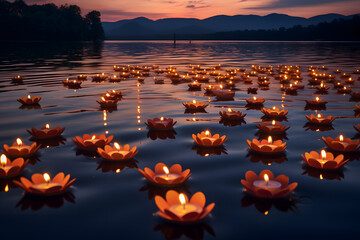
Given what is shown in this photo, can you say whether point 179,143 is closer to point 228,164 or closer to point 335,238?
point 228,164

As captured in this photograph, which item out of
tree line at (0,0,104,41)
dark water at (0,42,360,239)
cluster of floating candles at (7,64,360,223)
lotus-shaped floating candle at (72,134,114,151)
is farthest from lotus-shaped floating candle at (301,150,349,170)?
tree line at (0,0,104,41)

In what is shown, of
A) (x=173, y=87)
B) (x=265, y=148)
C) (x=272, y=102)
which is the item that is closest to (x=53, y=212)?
(x=265, y=148)

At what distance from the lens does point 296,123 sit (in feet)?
28.8

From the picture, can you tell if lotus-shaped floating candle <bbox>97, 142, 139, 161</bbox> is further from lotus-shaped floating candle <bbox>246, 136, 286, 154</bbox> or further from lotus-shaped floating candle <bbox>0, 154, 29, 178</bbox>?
lotus-shaped floating candle <bbox>246, 136, 286, 154</bbox>

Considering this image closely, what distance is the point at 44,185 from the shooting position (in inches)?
182

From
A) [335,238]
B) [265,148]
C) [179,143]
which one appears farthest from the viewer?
[179,143]

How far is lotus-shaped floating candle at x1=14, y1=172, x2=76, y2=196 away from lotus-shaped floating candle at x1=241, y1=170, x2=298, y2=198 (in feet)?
7.52

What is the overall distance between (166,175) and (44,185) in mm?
1617

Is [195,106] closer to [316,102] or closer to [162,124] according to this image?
[162,124]

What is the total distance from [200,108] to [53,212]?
256 inches

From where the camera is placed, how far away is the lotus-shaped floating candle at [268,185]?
14.3 feet

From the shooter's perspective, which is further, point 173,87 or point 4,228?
point 173,87

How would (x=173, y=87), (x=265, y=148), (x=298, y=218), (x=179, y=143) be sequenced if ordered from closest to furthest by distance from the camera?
(x=298, y=218) → (x=265, y=148) → (x=179, y=143) → (x=173, y=87)

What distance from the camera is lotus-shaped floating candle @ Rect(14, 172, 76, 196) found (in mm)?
4453
